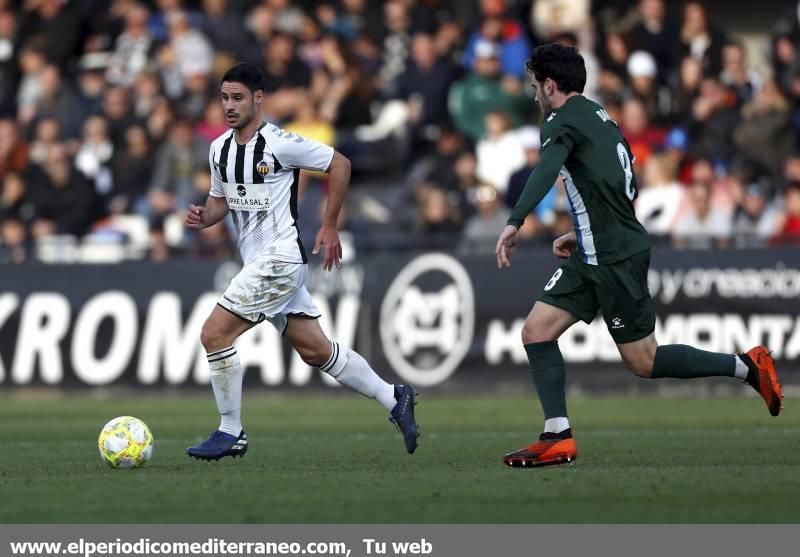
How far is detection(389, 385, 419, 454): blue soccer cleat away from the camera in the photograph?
33.2ft

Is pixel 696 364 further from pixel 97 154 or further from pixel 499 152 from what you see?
pixel 97 154

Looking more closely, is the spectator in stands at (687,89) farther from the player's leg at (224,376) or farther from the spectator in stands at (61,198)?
the player's leg at (224,376)

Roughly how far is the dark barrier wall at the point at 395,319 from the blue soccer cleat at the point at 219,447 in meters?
7.95

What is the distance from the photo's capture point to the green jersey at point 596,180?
928 centimetres

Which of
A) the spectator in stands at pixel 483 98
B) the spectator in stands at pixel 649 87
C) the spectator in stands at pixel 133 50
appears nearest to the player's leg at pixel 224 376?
the spectator in stands at pixel 649 87

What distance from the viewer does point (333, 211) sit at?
390 inches

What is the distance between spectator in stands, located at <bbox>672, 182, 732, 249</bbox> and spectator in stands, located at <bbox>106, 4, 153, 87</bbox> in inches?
358

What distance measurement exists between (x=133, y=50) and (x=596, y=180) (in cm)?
1548

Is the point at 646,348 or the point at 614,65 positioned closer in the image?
the point at 646,348

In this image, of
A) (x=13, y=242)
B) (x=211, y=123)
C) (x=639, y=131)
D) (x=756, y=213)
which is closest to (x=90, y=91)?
(x=211, y=123)

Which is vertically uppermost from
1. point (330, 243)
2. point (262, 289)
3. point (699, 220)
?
point (699, 220)
